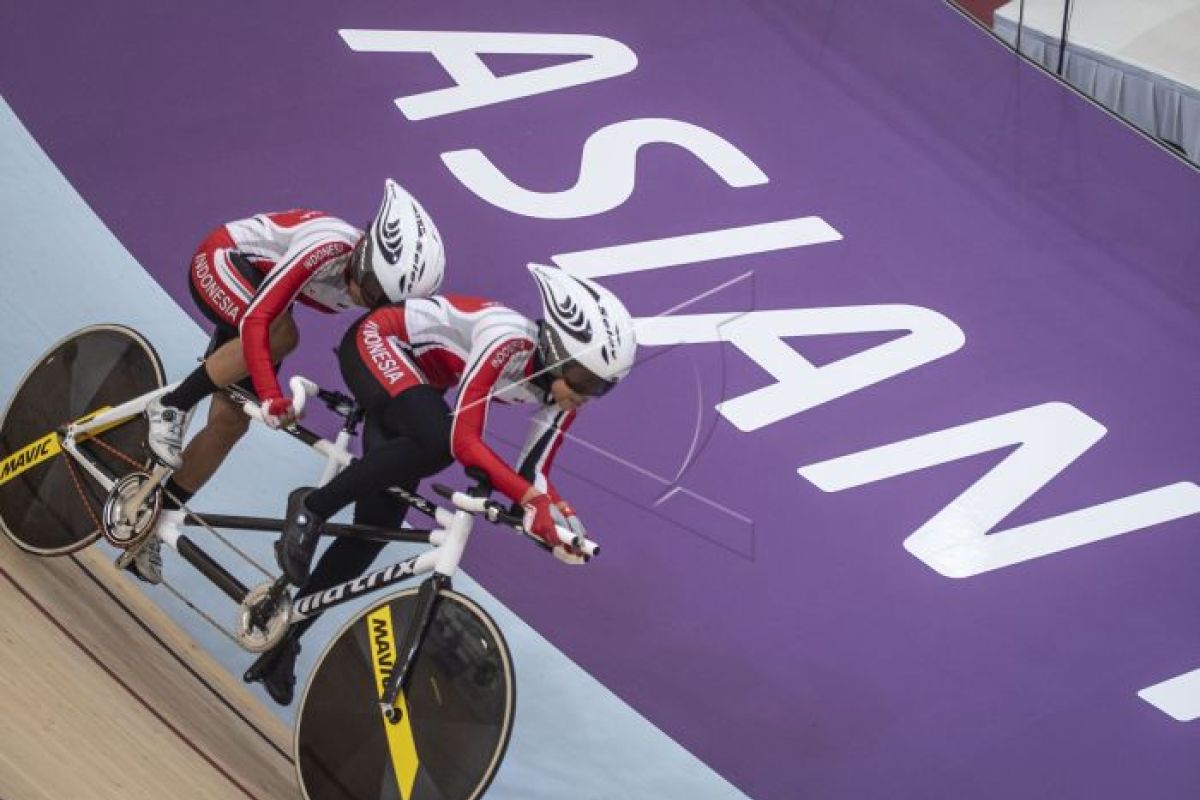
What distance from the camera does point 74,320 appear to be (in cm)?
579

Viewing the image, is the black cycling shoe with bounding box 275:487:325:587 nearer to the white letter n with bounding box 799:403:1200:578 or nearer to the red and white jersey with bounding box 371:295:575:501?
the red and white jersey with bounding box 371:295:575:501

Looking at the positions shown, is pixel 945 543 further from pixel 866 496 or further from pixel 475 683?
pixel 475 683

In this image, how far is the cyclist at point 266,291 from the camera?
4.11 metres

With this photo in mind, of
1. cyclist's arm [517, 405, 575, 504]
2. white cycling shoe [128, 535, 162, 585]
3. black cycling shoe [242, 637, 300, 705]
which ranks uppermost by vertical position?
cyclist's arm [517, 405, 575, 504]

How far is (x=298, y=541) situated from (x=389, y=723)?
494 millimetres

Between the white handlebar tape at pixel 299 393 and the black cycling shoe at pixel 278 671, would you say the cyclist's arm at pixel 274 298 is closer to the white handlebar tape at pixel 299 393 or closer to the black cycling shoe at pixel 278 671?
the white handlebar tape at pixel 299 393

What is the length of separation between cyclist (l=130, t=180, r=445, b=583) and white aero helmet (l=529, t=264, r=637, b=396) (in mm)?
457

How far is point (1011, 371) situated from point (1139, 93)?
2373 millimetres

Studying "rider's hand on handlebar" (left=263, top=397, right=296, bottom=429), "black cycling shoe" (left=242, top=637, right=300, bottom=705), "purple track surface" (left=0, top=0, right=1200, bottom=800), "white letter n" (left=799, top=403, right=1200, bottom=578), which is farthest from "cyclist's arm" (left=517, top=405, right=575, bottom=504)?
"white letter n" (left=799, top=403, right=1200, bottom=578)

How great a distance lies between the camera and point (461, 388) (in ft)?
12.8

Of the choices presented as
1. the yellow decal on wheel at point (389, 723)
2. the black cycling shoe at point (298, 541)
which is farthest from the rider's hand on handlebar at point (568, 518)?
the black cycling shoe at point (298, 541)

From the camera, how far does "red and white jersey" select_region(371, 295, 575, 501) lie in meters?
3.82

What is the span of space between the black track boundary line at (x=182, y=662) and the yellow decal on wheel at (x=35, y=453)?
0.31 m

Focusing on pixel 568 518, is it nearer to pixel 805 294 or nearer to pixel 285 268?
→ pixel 285 268
